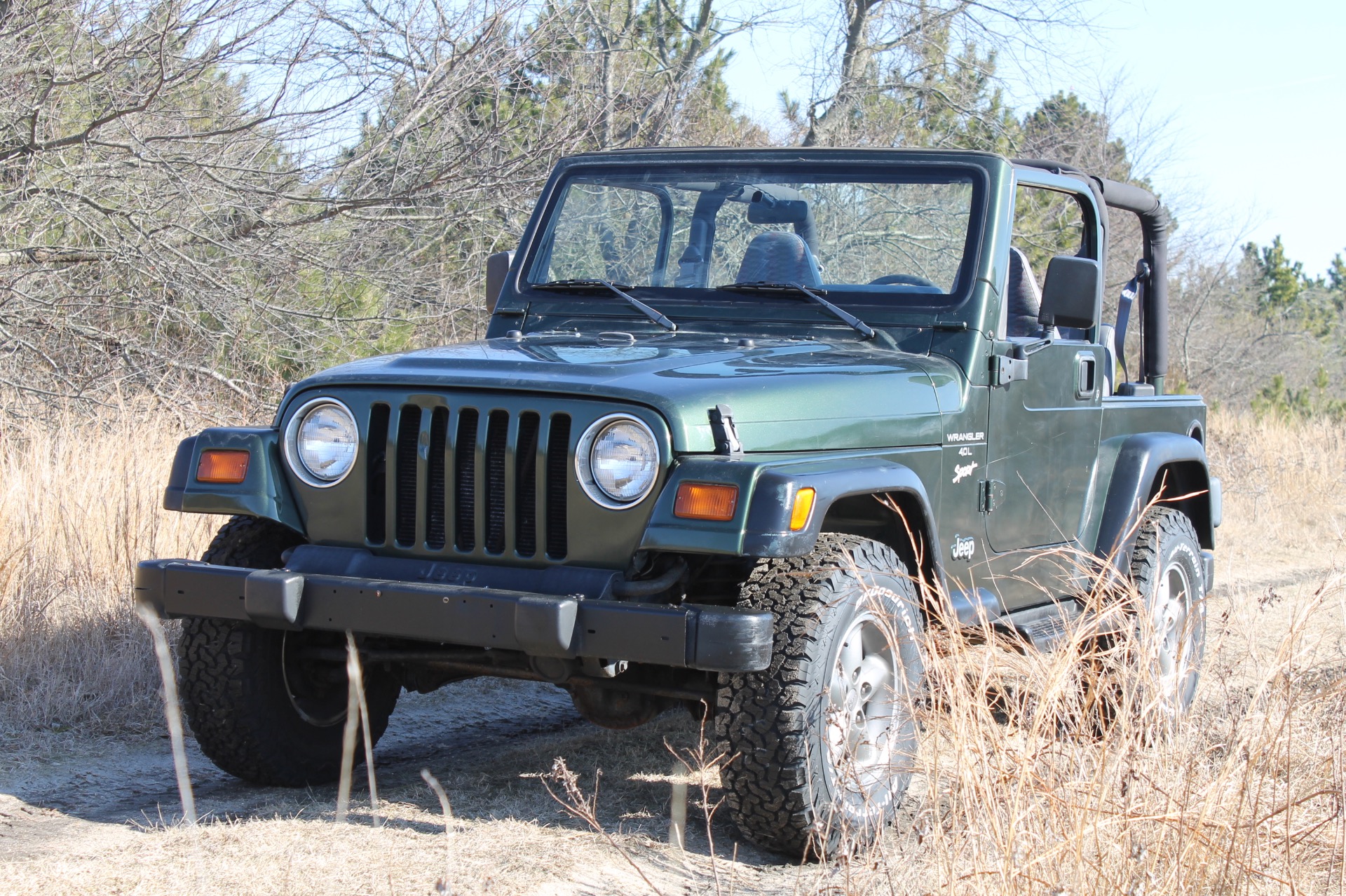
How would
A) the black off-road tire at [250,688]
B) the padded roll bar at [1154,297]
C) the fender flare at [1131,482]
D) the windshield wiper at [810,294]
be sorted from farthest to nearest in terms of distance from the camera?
the padded roll bar at [1154,297] < the fender flare at [1131,482] < the windshield wiper at [810,294] < the black off-road tire at [250,688]

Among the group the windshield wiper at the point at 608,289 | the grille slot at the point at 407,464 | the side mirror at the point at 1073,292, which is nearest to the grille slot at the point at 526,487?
the grille slot at the point at 407,464

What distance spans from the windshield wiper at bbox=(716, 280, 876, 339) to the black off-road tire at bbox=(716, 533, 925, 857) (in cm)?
98

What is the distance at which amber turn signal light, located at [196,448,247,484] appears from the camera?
368 cm

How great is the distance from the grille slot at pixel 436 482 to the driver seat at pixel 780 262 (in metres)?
1.38

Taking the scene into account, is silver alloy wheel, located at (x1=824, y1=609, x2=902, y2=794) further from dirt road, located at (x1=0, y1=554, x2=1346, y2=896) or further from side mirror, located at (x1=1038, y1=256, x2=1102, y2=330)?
side mirror, located at (x1=1038, y1=256, x2=1102, y2=330)

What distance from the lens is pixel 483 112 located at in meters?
9.31

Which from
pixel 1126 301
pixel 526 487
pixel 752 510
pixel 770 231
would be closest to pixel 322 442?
pixel 526 487

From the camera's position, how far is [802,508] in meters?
3.20

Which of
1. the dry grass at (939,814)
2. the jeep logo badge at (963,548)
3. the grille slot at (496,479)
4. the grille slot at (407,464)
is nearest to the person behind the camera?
the dry grass at (939,814)

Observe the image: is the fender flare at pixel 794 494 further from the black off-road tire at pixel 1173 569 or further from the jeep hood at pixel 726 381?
the black off-road tire at pixel 1173 569

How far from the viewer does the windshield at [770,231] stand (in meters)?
4.43

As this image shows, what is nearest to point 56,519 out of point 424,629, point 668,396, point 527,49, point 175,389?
point 175,389

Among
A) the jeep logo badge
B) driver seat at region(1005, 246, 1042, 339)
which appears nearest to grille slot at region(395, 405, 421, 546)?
the jeep logo badge

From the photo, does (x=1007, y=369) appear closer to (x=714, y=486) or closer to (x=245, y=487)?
(x=714, y=486)
